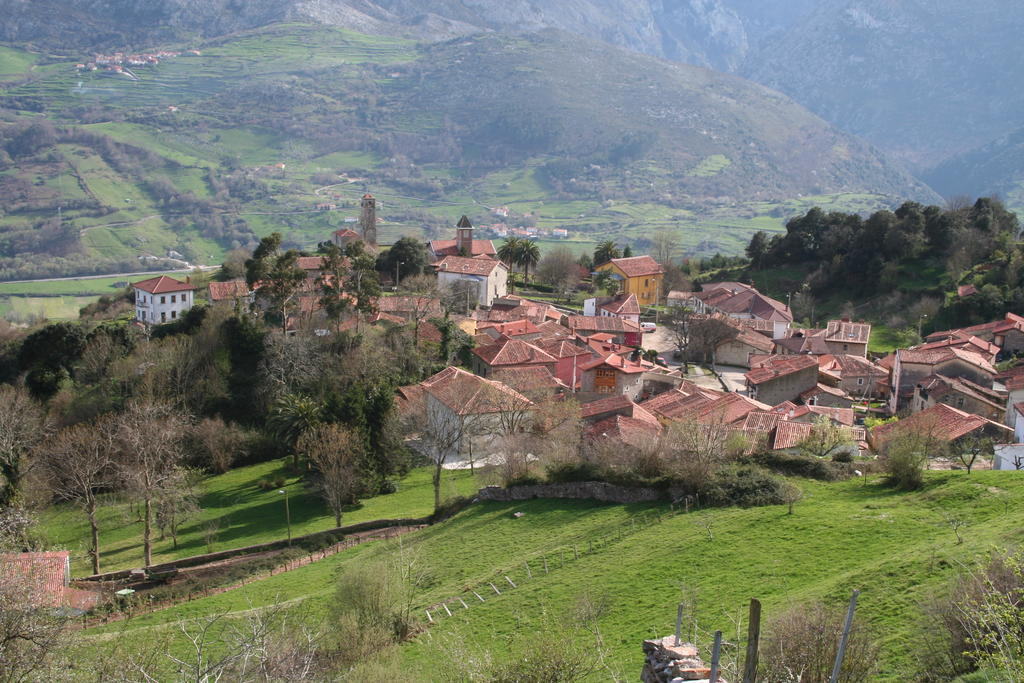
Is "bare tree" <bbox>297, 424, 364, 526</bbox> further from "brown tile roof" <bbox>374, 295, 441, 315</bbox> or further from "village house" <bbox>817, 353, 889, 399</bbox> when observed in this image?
"village house" <bbox>817, 353, 889, 399</bbox>

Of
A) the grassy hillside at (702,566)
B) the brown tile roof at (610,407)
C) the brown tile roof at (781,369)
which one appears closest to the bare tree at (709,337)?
the brown tile roof at (781,369)

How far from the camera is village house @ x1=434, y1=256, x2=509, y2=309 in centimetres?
7062

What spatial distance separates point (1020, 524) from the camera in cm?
1925

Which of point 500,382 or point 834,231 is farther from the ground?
point 834,231

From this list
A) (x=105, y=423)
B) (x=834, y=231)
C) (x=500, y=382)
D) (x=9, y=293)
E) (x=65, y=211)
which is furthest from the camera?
(x=65, y=211)

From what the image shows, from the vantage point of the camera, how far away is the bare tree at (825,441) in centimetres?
3350

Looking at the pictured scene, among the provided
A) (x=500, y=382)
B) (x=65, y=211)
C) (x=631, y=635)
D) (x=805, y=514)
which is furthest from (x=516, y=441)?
(x=65, y=211)

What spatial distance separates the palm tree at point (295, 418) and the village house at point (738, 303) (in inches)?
1540

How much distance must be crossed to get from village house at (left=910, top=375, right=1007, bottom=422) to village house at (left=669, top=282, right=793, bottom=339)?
21.4 m

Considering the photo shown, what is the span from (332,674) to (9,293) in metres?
129

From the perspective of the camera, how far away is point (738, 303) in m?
74.8

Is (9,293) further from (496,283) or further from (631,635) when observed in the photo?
(631,635)

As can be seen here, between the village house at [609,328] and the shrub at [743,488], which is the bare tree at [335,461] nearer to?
the shrub at [743,488]

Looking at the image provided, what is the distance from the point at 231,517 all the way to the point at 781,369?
32387mm
